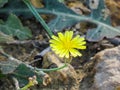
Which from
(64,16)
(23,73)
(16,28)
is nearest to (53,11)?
(64,16)

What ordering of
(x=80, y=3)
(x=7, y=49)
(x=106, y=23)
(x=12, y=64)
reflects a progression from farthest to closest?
(x=80, y=3) → (x=106, y=23) → (x=7, y=49) → (x=12, y=64)

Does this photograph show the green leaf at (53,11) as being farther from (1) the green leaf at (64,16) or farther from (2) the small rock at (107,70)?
(2) the small rock at (107,70)

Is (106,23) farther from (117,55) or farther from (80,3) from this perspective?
(117,55)

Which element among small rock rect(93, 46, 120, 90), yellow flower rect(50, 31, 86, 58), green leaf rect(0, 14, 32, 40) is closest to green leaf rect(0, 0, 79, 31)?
green leaf rect(0, 14, 32, 40)

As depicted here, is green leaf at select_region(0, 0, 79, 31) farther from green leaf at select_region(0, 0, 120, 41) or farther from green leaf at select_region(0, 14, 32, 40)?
green leaf at select_region(0, 14, 32, 40)

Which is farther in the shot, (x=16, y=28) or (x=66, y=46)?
(x=16, y=28)

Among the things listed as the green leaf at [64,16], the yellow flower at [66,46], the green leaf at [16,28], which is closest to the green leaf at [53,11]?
the green leaf at [64,16]

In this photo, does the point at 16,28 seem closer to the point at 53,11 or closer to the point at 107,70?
the point at 53,11

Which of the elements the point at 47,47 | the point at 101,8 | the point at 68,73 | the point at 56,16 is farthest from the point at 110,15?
the point at 68,73
